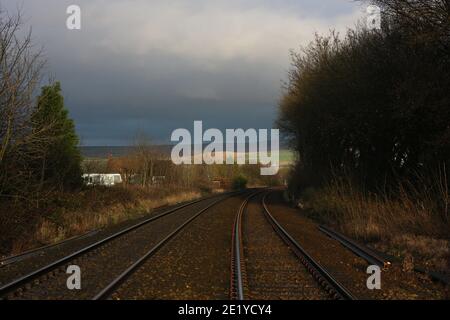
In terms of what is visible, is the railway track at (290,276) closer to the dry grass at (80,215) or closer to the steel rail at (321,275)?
the steel rail at (321,275)

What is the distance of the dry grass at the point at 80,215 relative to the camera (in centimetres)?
1551

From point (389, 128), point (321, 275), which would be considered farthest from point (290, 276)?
point (389, 128)

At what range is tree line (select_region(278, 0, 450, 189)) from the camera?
54.7ft

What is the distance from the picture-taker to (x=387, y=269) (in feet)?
35.0

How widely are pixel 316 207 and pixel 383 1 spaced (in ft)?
44.3

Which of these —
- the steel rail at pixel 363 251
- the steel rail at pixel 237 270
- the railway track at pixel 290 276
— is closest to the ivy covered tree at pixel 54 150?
the steel rail at pixel 237 270

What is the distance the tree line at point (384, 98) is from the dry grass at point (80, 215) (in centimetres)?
1230

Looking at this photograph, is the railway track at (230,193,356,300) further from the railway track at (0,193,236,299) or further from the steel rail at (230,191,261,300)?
the railway track at (0,193,236,299)

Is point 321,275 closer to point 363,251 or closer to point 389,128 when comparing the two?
point 363,251

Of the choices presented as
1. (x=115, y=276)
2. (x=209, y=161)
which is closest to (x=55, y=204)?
(x=115, y=276)

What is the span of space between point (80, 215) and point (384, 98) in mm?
14379

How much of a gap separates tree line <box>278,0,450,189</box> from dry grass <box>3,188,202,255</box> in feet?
40.4

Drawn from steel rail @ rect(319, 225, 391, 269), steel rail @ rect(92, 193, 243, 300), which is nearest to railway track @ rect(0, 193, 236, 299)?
steel rail @ rect(92, 193, 243, 300)
